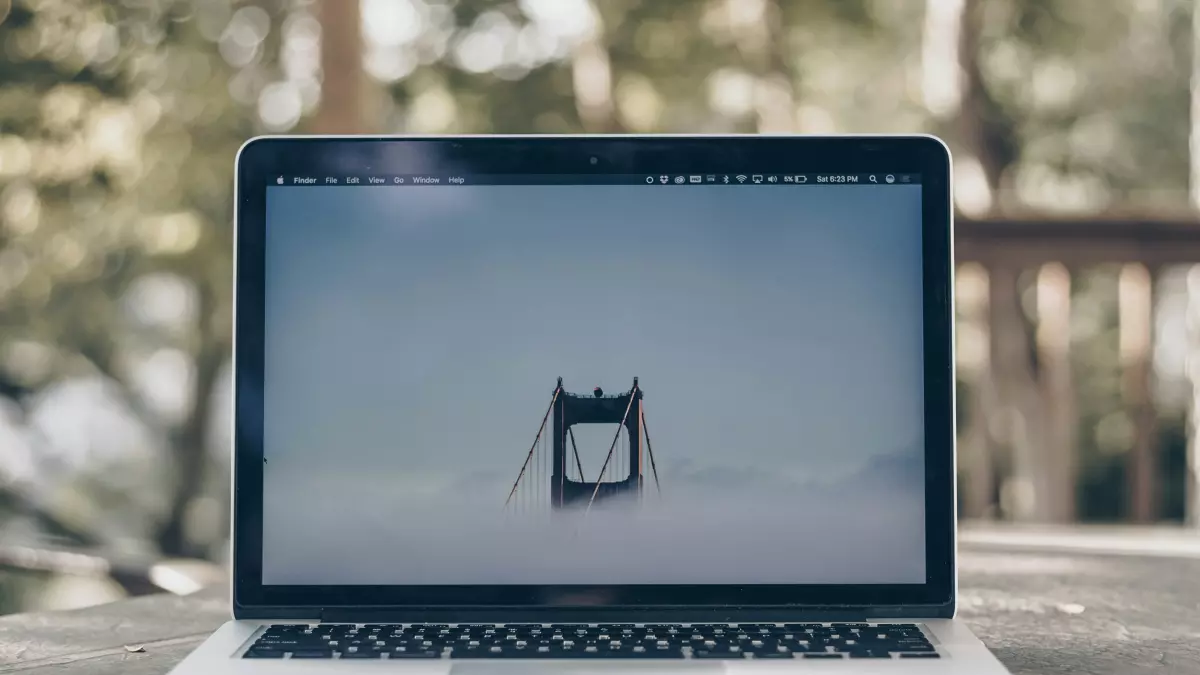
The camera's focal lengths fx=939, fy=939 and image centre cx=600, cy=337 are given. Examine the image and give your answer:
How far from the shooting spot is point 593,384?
30.2 inches

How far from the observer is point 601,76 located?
469 centimetres

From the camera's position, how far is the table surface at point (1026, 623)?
709 mm

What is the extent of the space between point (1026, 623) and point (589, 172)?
1.80 ft

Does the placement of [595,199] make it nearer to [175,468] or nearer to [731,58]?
[731,58]

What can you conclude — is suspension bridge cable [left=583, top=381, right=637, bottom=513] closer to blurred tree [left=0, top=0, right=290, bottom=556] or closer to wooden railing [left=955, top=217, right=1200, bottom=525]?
wooden railing [left=955, top=217, right=1200, bottom=525]

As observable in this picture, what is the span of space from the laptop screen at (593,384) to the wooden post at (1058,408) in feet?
4.89

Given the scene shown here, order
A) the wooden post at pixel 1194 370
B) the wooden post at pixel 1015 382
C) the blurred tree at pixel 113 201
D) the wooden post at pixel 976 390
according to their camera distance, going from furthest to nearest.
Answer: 1. the blurred tree at pixel 113 201
2. the wooden post at pixel 1194 370
3. the wooden post at pixel 976 390
4. the wooden post at pixel 1015 382

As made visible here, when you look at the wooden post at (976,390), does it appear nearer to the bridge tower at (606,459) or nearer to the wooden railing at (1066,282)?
the wooden railing at (1066,282)

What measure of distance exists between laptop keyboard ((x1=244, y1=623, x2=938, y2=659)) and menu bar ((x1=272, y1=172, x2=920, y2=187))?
1.17 ft

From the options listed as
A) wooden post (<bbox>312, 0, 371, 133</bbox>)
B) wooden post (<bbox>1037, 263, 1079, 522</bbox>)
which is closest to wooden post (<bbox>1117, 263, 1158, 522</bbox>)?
wooden post (<bbox>1037, 263, 1079, 522</bbox>)

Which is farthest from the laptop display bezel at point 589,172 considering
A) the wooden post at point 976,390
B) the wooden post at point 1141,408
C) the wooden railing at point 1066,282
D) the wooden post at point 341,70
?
the wooden post at point 341,70

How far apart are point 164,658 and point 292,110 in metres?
4.27

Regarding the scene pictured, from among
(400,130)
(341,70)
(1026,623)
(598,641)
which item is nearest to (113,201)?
(400,130)

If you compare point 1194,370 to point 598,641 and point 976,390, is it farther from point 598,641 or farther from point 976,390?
point 598,641
